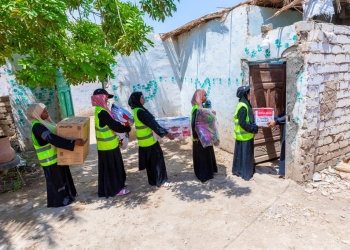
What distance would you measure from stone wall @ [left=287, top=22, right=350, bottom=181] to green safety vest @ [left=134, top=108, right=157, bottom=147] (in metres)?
2.21

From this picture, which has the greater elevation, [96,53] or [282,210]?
→ [96,53]

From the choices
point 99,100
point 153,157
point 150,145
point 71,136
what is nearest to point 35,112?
point 71,136

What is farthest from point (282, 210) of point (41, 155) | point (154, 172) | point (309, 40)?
point (41, 155)

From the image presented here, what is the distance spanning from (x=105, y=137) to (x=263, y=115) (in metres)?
2.50

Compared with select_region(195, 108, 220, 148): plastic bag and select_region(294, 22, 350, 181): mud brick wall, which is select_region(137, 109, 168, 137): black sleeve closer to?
A: select_region(195, 108, 220, 148): plastic bag

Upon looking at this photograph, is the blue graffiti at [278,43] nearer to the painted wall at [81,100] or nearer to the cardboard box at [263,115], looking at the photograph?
the cardboard box at [263,115]

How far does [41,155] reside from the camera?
331 cm

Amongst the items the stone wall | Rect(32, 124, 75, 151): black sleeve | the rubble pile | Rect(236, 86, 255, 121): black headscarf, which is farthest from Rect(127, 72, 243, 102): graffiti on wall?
Rect(32, 124, 75, 151): black sleeve

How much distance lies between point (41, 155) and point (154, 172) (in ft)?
5.43

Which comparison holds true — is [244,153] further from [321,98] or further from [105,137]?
[105,137]

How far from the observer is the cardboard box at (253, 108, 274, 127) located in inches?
158

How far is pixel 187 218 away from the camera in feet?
10.2

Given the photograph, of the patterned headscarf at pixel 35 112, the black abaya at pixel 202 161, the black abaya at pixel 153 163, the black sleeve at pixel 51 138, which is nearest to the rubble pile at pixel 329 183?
the black abaya at pixel 202 161

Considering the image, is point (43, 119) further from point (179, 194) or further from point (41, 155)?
point (179, 194)
